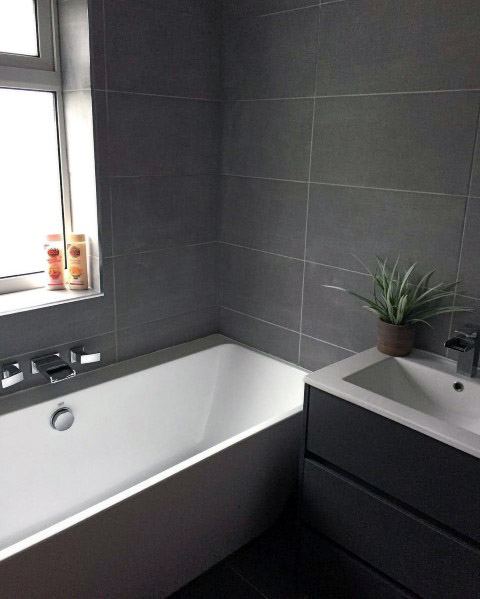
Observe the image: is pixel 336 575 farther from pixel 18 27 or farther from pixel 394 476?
pixel 18 27

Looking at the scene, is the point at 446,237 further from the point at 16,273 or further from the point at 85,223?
the point at 16,273

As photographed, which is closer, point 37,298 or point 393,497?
point 393,497

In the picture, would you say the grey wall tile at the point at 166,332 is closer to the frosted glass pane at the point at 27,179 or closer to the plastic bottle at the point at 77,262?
the plastic bottle at the point at 77,262

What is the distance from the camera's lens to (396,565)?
1.55m

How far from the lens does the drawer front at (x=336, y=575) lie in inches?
63.4

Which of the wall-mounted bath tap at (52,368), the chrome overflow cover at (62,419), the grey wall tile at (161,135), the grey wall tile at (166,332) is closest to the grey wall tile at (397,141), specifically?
the grey wall tile at (161,135)

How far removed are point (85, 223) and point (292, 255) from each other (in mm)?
832

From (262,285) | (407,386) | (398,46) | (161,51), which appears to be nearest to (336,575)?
(407,386)

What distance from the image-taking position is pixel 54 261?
2.21 metres

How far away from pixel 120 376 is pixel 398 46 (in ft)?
5.08

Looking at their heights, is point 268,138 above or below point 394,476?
above

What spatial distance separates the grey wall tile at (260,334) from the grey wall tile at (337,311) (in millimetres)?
122

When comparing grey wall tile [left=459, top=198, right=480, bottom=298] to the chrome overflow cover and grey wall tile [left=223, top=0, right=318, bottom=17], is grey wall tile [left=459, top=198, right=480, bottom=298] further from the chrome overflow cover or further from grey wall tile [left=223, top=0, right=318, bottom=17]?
the chrome overflow cover

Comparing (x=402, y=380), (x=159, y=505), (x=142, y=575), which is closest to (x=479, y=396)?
(x=402, y=380)
